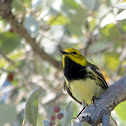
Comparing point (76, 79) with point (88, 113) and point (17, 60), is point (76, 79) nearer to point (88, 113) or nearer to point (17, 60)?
point (88, 113)

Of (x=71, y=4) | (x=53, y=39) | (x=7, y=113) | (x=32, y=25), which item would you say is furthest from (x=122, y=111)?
(x=53, y=39)

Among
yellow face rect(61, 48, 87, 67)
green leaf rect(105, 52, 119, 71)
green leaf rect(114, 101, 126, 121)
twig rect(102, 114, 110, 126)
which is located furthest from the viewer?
green leaf rect(105, 52, 119, 71)

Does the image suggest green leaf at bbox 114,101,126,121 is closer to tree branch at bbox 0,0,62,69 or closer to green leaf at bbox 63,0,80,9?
tree branch at bbox 0,0,62,69

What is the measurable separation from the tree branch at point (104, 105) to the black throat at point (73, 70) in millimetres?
478

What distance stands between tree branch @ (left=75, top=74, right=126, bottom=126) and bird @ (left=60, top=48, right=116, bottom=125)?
1.30ft

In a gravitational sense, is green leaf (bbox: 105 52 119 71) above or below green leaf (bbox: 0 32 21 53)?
below

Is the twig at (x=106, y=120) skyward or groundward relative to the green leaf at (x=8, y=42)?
skyward

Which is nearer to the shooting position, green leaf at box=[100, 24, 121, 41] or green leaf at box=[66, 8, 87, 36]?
green leaf at box=[66, 8, 87, 36]

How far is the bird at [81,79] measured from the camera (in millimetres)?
2283

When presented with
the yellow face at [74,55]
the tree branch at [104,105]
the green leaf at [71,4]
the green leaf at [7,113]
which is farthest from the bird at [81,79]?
the green leaf at [71,4]

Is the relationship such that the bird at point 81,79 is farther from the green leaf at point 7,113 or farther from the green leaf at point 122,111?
the green leaf at point 7,113

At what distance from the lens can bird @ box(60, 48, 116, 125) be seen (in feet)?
7.49

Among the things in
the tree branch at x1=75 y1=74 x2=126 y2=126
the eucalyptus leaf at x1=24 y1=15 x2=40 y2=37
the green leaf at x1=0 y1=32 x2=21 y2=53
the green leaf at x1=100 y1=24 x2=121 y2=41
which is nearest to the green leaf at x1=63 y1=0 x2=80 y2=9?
the green leaf at x1=100 y1=24 x2=121 y2=41

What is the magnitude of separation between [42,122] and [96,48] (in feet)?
5.62
